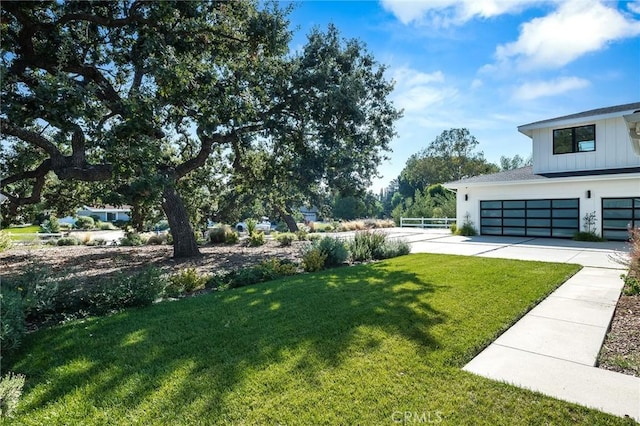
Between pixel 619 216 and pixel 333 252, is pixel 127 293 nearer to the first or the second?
pixel 333 252

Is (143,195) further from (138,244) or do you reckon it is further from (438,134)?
(438,134)

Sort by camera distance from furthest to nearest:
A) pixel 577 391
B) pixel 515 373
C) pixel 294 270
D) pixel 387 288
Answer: pixel 294 270 < pixel 387 288 < pixel 515 373 < pixel 577 391

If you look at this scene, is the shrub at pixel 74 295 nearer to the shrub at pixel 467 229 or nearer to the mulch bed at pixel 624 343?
the mulch bed at pixel 624 343

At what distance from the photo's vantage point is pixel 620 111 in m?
13.4

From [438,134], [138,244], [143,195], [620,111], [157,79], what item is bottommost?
[138,244]

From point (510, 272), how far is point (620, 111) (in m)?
11.5

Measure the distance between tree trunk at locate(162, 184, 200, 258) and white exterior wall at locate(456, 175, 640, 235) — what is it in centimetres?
1372

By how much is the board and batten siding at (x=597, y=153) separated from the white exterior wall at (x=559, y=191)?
1.03 m

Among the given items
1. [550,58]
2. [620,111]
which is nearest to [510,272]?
[550,58]

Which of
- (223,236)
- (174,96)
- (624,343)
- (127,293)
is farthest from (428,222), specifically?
(127,293)

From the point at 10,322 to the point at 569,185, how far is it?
17994 millimetres

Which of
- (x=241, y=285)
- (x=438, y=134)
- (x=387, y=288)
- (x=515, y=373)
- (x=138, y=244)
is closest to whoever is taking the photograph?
(x=515, y=373)

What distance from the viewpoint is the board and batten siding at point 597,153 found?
1352cm

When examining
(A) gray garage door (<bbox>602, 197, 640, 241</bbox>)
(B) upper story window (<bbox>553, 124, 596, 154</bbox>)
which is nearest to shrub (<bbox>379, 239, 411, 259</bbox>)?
(A) gray garage door (<bbox>602, 197, 640, 241</bbox>)
